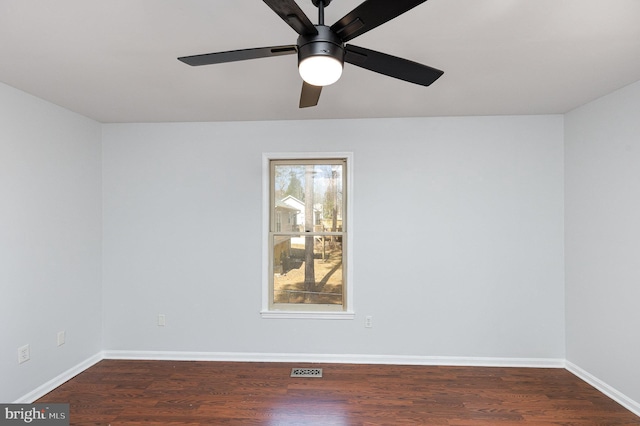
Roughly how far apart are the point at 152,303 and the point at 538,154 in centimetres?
415

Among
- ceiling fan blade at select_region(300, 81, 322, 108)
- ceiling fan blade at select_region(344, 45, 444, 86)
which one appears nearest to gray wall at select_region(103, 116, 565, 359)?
ceiling fan blade at select_region(300, 81, 322, 108)

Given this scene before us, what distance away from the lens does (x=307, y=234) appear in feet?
11.5

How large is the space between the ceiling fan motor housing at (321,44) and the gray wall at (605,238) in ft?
8.59

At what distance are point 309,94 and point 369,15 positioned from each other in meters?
0.58

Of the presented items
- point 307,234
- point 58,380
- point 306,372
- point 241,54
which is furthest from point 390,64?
point 58,380

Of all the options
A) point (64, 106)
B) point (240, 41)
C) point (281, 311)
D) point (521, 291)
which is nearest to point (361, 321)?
point (281, 311)

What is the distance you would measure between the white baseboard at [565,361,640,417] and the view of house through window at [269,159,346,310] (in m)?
2.21

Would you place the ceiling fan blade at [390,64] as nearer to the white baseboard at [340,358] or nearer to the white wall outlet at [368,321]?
the white wall outlet at [368,321]

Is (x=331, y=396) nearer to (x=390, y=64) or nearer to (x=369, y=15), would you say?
(x=390, y=64)

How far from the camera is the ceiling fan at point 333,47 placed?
1.10m

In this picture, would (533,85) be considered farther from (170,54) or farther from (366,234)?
(170,54)

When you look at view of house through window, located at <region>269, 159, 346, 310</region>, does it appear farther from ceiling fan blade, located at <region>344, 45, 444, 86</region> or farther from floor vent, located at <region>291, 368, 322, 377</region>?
ceiling fan blade, located at <region>344, 45, 444, 86</region>

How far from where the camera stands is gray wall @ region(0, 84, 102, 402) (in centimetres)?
250

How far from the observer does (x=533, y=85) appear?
8.22ft
